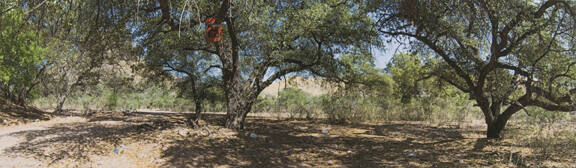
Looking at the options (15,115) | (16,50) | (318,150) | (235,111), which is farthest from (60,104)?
(318,150)

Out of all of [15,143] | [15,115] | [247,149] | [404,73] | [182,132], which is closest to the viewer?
[15,143]

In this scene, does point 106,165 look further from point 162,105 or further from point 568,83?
point 162,105

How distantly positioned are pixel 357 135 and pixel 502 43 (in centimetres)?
381

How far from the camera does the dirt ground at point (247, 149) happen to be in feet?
16.9

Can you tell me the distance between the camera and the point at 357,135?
8055 mm

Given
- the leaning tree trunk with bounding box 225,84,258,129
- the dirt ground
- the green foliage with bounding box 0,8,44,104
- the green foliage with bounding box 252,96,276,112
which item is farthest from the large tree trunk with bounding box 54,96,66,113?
the green foliage with bounding box 252,96,276,112

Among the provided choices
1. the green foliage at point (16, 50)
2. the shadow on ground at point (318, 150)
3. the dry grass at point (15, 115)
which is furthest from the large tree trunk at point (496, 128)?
the dry grass at point (15, 115)

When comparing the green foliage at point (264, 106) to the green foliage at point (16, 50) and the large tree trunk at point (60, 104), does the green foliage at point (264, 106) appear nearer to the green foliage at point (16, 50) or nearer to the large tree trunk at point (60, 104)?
the large tree trunk at point (60, 104)

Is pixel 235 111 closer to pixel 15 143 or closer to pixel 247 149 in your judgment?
pixel 247 149

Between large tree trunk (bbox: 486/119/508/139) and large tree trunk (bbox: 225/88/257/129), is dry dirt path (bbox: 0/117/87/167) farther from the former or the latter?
large tree trunk (bbox: 486/119/508/139)

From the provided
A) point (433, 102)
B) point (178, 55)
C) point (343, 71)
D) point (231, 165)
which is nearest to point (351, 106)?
point (433, 102)

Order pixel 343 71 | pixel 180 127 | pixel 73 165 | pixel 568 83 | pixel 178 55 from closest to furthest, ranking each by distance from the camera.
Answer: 1. pixel 73 165
2. pixel 568 83
3. pixel 180 127
4. pixel 343 71
5. pixel 178 55

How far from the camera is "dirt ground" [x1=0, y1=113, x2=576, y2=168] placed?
515 centimetres

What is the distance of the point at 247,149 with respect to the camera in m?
6.18
